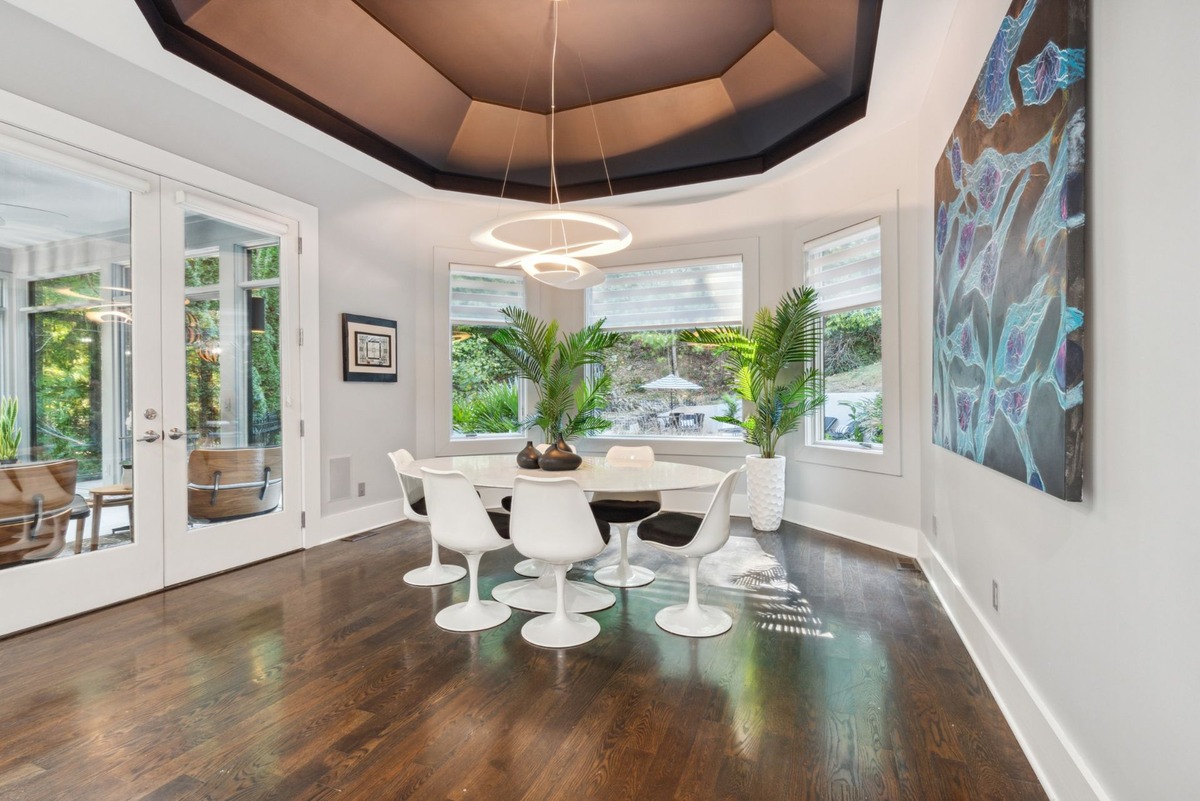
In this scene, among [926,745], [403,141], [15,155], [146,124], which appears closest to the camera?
[926,745]

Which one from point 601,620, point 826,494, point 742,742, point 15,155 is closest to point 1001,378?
point 742,742

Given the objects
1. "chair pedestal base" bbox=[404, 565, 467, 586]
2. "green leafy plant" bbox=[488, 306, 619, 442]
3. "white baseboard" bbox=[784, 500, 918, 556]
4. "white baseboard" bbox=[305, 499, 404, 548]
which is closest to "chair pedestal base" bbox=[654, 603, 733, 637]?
"chair pedestal base" bbox=[404, 565, 467, 586]

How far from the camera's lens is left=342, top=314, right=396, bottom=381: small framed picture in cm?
452

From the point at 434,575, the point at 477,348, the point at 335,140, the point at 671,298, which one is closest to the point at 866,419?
the point at 671,298

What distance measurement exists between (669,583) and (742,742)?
1.54m

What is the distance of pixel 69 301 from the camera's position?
2.89 metres

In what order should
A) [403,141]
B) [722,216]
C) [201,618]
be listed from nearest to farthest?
[201,618]
[403,141]
[722,216]

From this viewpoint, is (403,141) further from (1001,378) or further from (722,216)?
(1001,378)

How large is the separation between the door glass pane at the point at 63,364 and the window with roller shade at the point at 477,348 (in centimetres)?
264

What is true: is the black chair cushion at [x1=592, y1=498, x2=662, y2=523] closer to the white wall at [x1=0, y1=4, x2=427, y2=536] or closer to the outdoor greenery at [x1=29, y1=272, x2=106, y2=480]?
the white wall at [x1=0, y1=4, x2=427, y2=536]

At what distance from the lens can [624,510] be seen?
3.28 meters

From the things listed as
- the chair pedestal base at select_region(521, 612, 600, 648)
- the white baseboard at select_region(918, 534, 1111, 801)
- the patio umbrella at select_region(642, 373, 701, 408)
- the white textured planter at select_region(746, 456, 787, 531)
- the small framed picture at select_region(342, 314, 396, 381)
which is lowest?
the chair pedestal base at select_region(521, 612, 600, 648)

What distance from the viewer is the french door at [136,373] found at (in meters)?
2.74

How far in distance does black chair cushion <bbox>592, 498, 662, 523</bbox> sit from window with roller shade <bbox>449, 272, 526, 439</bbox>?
6.96 ft
